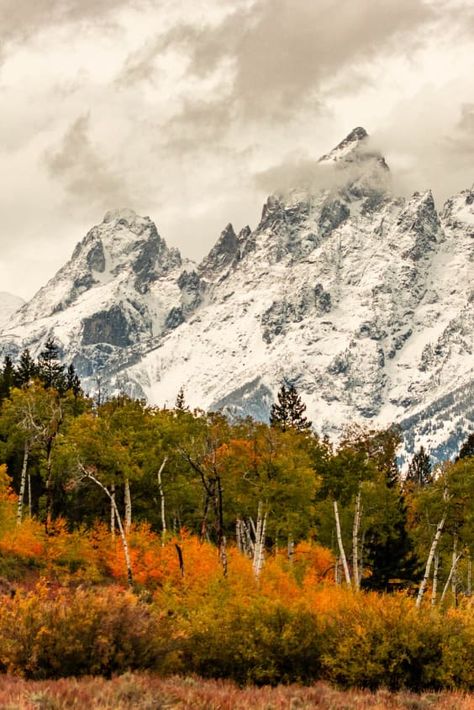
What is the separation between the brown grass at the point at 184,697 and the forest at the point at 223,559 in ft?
4.16

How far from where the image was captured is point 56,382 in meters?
84.6

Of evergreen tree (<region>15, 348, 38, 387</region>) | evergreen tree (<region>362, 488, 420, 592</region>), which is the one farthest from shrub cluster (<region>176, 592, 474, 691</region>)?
evergreen tree (<region>15, 348, 38, 387</region>)

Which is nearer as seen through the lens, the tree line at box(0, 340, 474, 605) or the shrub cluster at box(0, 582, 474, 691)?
the shrub cluster at box(0, 582, 474, 691)

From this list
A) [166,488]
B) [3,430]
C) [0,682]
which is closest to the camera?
[0,682]

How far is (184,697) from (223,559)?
19.3 meters

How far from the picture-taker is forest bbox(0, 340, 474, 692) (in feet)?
50.5

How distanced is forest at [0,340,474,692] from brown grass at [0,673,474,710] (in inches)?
49.9

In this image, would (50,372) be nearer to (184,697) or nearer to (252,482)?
(252,482)

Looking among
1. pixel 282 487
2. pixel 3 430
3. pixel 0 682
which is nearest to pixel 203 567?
pixel 282 487

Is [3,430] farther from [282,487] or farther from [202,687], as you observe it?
[202,687]

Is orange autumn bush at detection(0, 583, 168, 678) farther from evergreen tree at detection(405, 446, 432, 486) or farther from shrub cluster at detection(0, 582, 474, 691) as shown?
evergreen tree at detection(405, 446, 432, 486)

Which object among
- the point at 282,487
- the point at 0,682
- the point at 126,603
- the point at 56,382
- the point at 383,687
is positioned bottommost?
the point at 383,687

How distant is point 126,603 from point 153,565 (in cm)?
2546

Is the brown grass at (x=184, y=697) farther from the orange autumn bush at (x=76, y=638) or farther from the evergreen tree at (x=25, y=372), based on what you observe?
the evergreen tree at (x=25, y=372)
